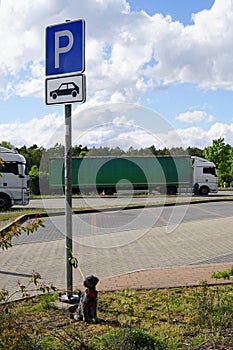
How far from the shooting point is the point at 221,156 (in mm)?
54531

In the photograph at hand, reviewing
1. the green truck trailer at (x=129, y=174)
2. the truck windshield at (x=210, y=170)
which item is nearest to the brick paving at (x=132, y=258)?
the green truck trailer at (x=129, y=174)

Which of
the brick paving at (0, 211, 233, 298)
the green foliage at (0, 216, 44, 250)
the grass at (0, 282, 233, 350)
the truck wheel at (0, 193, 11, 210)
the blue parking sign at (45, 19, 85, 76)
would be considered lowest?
the brick paving at (0, 211, 233, 298)

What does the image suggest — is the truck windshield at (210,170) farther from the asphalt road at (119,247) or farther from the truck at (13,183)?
the asphalt road at (119,247)

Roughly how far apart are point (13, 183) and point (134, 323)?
1822 centimetres

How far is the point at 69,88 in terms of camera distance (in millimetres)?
5723

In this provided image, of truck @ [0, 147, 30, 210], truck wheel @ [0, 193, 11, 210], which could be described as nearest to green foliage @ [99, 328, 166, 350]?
truck @ [0, 147, 30, 210]

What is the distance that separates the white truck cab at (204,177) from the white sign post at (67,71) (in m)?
32.0

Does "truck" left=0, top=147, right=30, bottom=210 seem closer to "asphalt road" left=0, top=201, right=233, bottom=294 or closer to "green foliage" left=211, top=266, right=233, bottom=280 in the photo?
"asphalt road" left=0, top=201, right=233, bottom=294

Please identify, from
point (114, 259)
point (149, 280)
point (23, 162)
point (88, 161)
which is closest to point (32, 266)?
point (114, 259)

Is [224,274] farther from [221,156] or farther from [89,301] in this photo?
[221,156]

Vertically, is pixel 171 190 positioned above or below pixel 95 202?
above

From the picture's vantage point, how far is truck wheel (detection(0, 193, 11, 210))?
22.5 m

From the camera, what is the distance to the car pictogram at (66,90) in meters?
5.67

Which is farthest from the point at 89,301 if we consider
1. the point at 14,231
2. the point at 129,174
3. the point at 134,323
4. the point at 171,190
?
the point at 171,190
